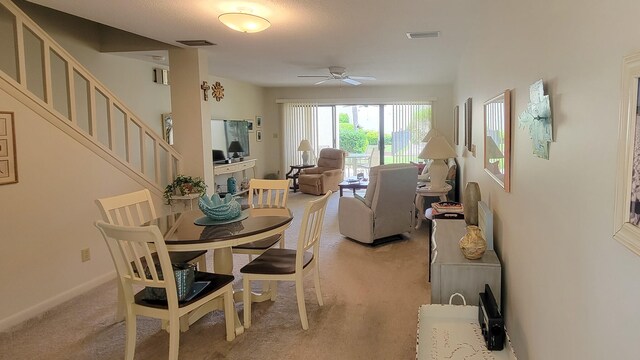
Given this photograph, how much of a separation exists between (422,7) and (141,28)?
2545mm

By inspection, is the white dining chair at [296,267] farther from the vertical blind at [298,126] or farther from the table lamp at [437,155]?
the vertical blind at [298,126]

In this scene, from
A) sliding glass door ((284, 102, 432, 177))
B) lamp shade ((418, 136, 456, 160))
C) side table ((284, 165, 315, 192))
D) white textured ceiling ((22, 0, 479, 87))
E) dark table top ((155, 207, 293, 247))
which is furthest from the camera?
sliding glass door ((284, 102, 432, 177))

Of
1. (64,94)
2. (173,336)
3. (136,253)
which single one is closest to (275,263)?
(173,336)

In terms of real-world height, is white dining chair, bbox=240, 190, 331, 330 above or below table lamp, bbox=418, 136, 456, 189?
below

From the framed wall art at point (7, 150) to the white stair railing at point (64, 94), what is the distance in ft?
0.65

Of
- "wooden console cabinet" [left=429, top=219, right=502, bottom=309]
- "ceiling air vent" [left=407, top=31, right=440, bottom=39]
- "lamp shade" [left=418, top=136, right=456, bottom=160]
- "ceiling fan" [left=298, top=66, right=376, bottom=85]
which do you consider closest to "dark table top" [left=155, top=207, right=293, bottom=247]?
"wooden console cabinet" [left=429, top=219, right=502, bottom=309]

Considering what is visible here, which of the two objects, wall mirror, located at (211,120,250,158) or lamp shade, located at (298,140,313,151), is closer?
wall mirror, located at (211,120,250,158)

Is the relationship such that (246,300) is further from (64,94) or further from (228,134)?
(228,134)

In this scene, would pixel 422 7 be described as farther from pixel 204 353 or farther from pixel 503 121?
pixel 204 353

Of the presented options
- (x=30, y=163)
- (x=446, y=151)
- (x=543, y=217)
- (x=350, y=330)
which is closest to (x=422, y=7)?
(x=446, y=151)

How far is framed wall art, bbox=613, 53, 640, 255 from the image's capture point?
76 cm

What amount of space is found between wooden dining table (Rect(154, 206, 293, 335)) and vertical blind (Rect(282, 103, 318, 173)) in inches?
249

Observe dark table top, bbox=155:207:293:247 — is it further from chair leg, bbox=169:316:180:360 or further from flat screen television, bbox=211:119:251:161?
flat screen television, bbox=211:119:251:161

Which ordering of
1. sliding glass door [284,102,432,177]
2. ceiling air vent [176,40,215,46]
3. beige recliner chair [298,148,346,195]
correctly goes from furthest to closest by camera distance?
sliding glass door [284,102,432,177] < beige recliner chair [298,148,346,195] < ceiling air vent [176,40,215,46]
